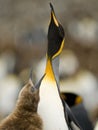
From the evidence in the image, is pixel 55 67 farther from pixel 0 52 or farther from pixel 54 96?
pixel 0 52

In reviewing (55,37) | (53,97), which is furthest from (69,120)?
(55,37)

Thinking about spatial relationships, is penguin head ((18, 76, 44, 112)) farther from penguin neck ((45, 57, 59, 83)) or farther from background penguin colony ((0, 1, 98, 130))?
background penguin colony ((0, 1, 98, 130))

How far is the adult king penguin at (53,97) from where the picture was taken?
5.13 feet

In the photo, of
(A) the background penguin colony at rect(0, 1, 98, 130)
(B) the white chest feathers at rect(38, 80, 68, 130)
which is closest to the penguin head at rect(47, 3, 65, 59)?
(B) the white chest feathers at rect(38, 80, 68, 130)

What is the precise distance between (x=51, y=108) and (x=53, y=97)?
38 millimetres

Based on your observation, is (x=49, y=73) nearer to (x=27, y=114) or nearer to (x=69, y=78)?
(x=27, y=114)

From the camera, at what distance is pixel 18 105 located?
1.52 m

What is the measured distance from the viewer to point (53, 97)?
160 centimetres

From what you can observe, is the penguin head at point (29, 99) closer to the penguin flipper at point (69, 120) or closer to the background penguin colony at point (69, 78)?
the penguin flipper at point (69, 120)

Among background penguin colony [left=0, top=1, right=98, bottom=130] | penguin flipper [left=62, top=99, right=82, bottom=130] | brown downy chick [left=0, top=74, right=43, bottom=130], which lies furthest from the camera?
background penguin colony [left=0, top=1, right=98, bottom=130]

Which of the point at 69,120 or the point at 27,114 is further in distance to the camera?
the point at 69,120

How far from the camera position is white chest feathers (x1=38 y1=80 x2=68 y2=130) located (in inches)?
61.4

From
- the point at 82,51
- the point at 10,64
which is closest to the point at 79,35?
the point at 82,51

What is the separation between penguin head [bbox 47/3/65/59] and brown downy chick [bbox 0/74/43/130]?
7.3 inches
